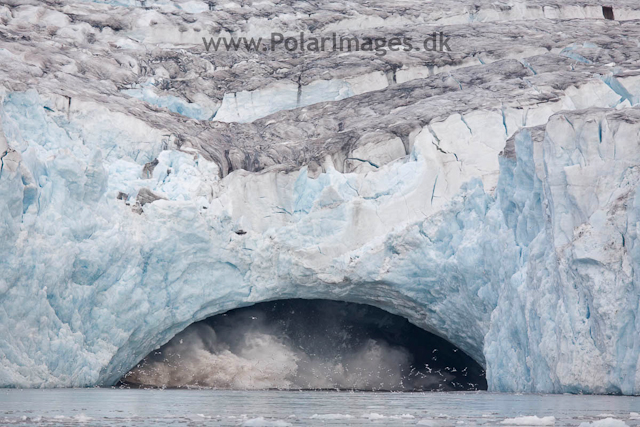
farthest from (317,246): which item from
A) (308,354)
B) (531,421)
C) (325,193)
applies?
(531,421)

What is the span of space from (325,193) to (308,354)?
6.92m

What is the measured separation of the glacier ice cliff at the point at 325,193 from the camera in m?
17.2

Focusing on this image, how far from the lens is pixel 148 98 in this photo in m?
25.0

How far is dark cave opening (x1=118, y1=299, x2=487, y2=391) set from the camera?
2497 centimetres

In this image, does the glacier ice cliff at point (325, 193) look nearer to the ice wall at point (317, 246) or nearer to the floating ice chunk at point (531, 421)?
the ice wall at point (317, 246)

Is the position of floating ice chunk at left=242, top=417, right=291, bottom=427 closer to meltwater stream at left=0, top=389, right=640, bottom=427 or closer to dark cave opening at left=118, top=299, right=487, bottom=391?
meltwater stream at left=0, top=389, right=640, bottom=427

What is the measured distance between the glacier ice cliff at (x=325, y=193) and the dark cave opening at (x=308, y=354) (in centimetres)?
235

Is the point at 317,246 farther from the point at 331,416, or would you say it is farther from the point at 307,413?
the point at 331,416

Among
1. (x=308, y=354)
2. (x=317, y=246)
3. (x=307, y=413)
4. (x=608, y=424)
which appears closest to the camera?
(x=608, y=424)

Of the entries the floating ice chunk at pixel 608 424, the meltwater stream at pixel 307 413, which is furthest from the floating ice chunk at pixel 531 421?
the floating ice chunk at pixel 608 424

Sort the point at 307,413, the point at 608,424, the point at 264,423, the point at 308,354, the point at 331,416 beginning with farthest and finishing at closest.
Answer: the point at 308,354 < the point at 307,413 < the point at 331,416 < the point at 264,423 < the point at 608,424

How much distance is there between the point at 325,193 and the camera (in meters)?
21.6

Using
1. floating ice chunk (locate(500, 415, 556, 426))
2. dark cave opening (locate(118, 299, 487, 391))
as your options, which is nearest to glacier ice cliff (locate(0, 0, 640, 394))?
dark cave opening (locate(118, 299, 487, 391))

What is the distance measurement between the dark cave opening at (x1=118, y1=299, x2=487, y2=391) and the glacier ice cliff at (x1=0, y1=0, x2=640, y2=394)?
7.71 feet
